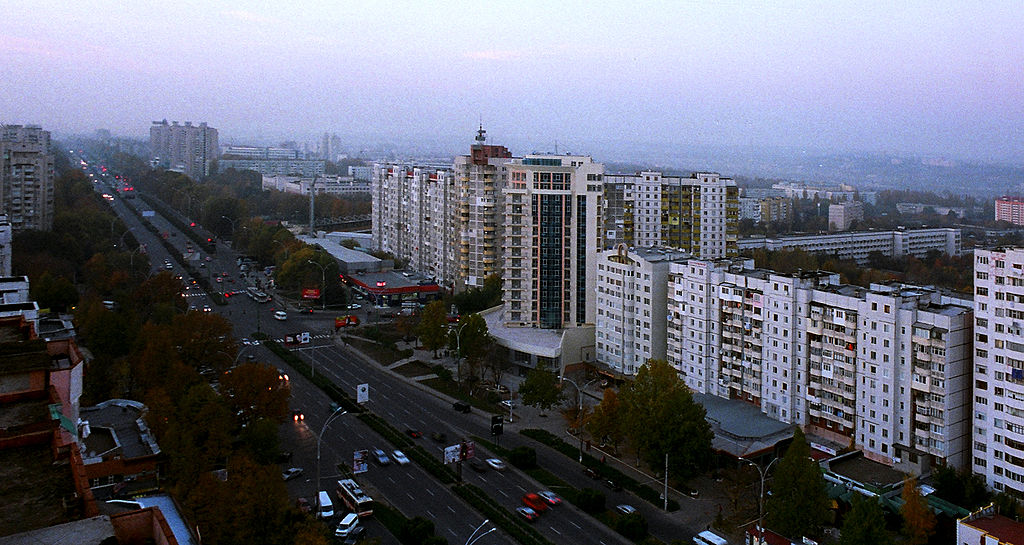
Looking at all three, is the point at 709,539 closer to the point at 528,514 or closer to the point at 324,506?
the point at 528,514

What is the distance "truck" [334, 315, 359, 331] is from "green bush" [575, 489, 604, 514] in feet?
55.7

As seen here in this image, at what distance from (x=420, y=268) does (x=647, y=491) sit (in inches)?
1032

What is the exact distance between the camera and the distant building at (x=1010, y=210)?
214 ft

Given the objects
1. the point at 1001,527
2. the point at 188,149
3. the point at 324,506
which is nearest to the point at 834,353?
the point at 1001,527

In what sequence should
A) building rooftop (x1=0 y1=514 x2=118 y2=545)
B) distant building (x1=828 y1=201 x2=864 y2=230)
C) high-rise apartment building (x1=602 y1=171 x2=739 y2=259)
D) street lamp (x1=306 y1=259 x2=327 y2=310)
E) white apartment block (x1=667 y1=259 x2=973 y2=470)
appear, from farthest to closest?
distant building (x1=828 y1=201 x2=864 y2=230) < high-rise apartment building (x1=602 y1=171 x2=739 y2=259) < street lamp (x1=306 y1=259 x2=327 y2=310) < white apartment block (x1=667 y1=259 x2=973 y2=470) < building rooftop (x1=0 y1=514 x2=118 y2=545)

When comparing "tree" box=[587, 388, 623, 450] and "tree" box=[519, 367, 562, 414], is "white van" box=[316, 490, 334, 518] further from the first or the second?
"tree" box=[519, 367, 562, 414]

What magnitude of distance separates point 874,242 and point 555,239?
31163 mm

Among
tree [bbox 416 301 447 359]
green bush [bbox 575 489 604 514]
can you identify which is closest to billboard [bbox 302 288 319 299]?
tree [bbox 416 301 447 359]

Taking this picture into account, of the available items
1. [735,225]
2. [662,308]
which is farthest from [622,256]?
[735,225]

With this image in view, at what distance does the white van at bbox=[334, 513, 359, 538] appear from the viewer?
13.7 metres

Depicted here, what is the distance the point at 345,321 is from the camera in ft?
101

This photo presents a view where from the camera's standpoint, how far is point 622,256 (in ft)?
75.8

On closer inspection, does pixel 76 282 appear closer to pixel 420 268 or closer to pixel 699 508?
pixel 420 268

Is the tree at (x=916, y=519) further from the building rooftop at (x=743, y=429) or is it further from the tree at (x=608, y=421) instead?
the tree at (x=608, y=421)
